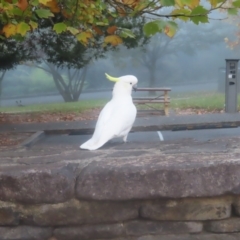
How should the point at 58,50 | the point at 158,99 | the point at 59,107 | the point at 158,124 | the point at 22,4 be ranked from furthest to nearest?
the point at 59,107
the point at 158,99
the point at 58,50
the point at 158,124
the point at 22,4

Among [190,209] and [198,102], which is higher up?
[198,102]

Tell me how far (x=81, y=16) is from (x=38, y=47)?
621cm

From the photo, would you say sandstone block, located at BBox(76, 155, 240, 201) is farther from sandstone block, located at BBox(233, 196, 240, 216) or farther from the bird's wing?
the bird's wing

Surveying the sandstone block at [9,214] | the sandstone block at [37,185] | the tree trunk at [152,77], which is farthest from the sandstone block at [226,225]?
the tree trunk at [152,77]

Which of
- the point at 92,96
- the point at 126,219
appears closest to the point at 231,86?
the point at 92,96

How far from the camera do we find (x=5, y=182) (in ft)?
7.77

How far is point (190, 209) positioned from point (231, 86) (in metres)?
8.56

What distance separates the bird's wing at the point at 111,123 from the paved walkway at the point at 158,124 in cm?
443

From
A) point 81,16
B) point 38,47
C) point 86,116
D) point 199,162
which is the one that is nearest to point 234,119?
point 86,116

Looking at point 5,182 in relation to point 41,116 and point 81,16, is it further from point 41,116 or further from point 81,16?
point 41,116

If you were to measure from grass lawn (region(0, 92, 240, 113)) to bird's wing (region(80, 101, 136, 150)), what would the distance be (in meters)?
7.65

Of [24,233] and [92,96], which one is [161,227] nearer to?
[24,233]

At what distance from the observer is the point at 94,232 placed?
7.88ft

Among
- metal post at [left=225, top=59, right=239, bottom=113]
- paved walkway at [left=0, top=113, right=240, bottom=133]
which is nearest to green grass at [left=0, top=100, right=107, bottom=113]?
paved walkway at [left=0, top=113, right=240, bottom=133]
